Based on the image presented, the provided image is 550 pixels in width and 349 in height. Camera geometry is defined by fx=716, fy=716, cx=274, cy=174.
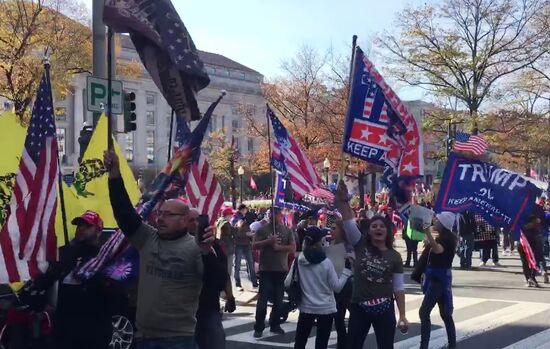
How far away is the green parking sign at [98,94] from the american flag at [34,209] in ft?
14.3

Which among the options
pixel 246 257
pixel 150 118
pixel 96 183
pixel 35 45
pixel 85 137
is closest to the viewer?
pixel 96 183

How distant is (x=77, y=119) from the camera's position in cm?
7062

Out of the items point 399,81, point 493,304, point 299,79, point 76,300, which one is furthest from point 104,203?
point 299,79

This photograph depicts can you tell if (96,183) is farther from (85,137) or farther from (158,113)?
(158,113)

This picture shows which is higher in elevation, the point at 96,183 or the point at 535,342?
the point at 96,183

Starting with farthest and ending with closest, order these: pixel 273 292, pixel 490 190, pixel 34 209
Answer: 1. pixel 273 292
2. pixel 490 190
3. pixel 34 209

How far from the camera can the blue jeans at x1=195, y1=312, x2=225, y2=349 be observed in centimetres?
589

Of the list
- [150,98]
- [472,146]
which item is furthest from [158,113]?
[472,146]

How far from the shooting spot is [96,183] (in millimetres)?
7059

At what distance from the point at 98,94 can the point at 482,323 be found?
6.33 m

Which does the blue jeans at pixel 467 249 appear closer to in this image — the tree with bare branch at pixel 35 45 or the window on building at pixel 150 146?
the tree with bare branch at pixel 35 45

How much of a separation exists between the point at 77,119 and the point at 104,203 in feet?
218

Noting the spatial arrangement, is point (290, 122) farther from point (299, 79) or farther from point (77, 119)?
point (77, 119)

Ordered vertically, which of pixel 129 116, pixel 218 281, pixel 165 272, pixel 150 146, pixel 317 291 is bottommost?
pixel 317 291
